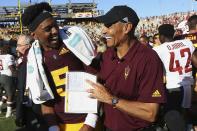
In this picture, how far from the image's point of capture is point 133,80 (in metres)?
3.34

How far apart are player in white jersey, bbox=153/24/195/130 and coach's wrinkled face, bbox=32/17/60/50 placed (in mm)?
3423

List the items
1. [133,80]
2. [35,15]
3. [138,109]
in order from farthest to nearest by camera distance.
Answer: [35,15]
[133,80]
[138,109]

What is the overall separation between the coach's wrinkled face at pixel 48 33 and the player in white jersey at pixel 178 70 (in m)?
3.42

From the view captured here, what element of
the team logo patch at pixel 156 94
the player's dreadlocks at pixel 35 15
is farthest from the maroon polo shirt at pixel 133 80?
the player's dreadlocks at pixel 35 15

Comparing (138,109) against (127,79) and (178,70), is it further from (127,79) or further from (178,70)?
(178,70)

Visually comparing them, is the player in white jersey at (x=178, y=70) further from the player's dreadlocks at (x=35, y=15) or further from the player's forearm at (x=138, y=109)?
the player's forearm at (x=138, y=109)

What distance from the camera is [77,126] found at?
3.90 metres

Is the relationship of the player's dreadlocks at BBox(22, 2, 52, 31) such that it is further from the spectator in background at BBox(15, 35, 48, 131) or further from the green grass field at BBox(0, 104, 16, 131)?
the green grass field at BBox(0, 104, 16, 131)

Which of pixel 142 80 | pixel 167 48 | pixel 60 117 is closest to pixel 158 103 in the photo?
pixel 142 80

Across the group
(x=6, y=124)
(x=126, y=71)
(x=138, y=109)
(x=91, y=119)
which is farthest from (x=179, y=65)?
(x=6, y=124)

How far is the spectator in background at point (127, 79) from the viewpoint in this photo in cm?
325

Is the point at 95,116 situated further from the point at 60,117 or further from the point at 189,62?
the point at 189,62

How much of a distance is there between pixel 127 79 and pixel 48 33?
2.90 feet

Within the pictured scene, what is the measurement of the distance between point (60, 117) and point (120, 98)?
2.70 ft
